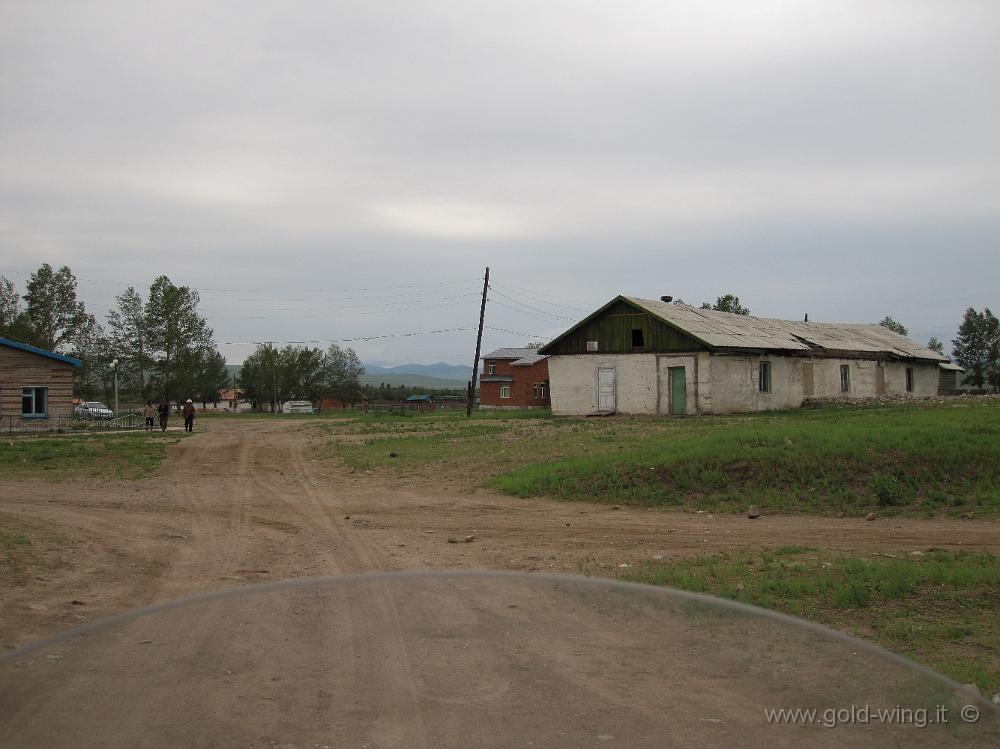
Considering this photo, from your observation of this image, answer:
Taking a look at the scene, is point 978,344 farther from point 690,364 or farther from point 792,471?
point 792,471

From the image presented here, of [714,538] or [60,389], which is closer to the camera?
[714,538]

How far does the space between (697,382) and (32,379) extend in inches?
1163

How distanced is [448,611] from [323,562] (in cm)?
575

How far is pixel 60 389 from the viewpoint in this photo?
39.4 metres

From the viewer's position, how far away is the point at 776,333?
43.5 meters

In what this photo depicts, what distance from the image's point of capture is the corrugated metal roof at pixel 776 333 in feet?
123

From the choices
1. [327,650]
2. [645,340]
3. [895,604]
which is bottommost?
[895,604]

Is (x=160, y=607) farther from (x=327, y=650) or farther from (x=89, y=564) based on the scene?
(x=89, y=564)

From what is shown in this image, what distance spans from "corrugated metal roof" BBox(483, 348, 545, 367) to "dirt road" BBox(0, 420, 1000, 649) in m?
57.1

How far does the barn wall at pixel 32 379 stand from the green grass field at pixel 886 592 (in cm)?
3624

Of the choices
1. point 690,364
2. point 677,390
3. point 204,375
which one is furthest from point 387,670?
point 204,375

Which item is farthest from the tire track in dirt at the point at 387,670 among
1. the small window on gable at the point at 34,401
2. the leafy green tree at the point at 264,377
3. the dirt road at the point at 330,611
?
the leafy green tree at the point at 264,377

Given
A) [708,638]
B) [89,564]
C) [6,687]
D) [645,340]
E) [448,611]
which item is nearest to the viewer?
[6,687]

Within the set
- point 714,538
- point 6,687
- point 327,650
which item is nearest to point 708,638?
point 327,650
